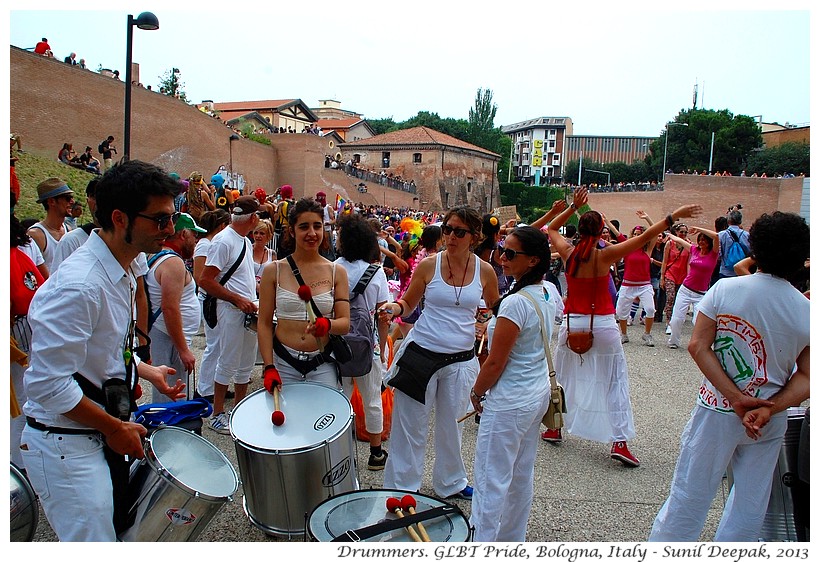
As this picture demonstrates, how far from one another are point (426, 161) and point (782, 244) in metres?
67.9

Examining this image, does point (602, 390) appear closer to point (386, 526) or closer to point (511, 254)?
point (511, 254)

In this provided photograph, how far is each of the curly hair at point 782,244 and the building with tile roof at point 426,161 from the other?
65.2m

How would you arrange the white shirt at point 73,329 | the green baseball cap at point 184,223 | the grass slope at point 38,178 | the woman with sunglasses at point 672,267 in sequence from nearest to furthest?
the white shirt at point 73,329
the green baseball cap at point 184,223
the woman with sunglasses at point 672,267
the grass slope at point 38,178

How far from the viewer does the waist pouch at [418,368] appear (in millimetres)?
4094

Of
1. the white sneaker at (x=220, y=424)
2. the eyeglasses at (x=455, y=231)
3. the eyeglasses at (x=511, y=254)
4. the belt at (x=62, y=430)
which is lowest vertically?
the white sneaker at (x=220, y=424)

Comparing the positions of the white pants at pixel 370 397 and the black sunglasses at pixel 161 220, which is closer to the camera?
the black sunglasses at pixel 161 220

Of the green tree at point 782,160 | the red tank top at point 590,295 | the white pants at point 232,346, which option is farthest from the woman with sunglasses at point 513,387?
the green tree at point 782,160

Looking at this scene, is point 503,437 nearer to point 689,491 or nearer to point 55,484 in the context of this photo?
point 689,491

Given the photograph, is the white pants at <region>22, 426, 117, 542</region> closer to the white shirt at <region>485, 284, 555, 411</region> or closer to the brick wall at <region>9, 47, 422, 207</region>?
the white shirt at <region>485, 284, 555, 411</region>

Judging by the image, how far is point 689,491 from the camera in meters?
3.19

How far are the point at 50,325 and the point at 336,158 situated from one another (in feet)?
181

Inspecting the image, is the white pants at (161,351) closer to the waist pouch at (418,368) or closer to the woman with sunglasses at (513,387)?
the waist pouch at (418,368)

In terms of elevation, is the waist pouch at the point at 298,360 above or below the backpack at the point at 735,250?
below
